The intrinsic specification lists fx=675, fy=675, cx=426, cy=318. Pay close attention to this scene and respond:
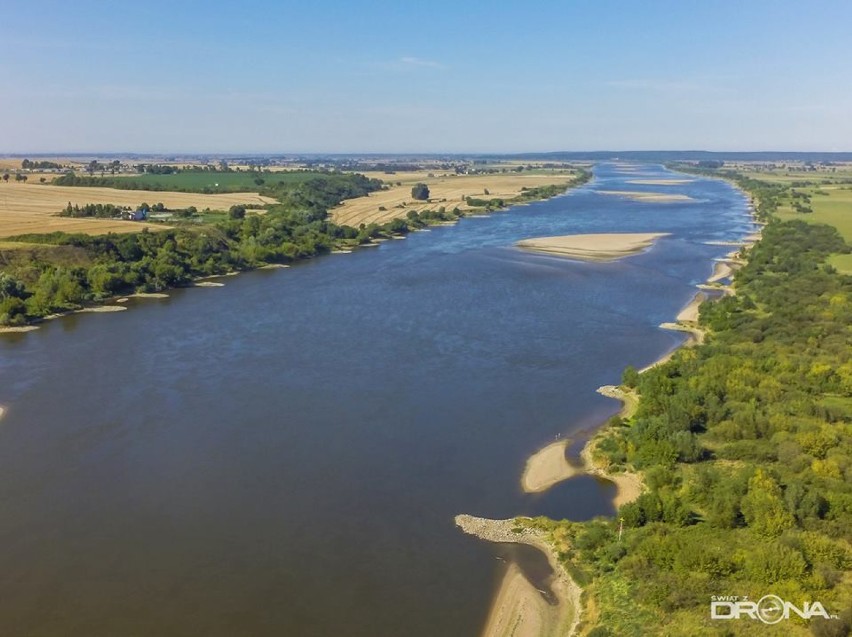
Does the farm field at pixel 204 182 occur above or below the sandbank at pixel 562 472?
above

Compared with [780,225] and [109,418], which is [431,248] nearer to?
[780,225]

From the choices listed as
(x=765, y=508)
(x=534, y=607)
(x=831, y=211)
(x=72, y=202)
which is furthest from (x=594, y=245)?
(x=72, y=202)

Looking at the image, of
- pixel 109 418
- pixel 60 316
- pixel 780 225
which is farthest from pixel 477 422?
pixel 780 225

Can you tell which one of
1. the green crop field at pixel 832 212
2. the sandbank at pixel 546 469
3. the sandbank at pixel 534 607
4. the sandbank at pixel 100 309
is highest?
the green crop field at pixel 832 212

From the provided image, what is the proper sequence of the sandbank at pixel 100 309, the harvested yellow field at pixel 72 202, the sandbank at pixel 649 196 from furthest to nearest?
the sandbank at pixel 649 196
the harvested yellow field at pixel 72 202
the sandbank at pixel 100 309

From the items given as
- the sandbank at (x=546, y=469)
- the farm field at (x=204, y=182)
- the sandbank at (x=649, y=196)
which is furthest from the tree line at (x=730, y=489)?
the sandbank at (x=649, y=196)

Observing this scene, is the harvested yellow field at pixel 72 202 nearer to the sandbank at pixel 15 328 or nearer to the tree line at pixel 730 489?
the sandbank at pixel 15 328
